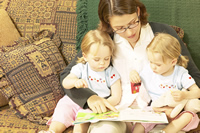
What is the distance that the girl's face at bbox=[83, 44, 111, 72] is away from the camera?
154 centimetres

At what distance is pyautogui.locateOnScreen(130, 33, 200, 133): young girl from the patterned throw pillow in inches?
24.1

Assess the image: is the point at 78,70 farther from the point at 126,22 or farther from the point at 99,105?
the point at 126,22

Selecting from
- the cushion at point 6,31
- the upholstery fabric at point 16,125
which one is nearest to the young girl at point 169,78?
the upholstery fabric at point 16,125

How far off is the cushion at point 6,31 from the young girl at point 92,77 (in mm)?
581

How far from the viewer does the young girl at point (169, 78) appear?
145 cm

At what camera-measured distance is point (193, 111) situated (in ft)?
4.88

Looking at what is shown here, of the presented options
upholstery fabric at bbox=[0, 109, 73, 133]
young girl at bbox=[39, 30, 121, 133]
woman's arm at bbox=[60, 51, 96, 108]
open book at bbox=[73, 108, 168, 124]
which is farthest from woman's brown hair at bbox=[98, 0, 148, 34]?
upholstery fabric at bbox=[0, 109, 73, 133]

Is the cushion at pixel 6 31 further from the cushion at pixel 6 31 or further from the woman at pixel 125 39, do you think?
the woman at pixel 125 39

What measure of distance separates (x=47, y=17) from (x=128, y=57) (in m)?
0.79

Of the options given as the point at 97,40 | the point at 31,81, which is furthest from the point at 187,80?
the point at 31,81

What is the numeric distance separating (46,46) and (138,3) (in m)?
0.78

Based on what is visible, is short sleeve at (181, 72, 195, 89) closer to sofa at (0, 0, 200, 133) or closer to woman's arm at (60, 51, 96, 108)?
sofa at (0, 0, 200, 133)

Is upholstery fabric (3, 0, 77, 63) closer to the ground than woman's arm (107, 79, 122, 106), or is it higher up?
higher up

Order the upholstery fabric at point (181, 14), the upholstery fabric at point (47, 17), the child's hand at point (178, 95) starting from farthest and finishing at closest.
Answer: the upholstery fabric at point (47, 17)
the upholstery fabric at point (181, 14)
the child's hand at point (178, 95)
